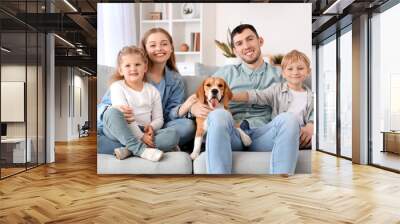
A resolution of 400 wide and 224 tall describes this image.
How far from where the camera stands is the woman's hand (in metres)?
5.61

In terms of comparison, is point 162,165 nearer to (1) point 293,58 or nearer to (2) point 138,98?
(2) point 138,98

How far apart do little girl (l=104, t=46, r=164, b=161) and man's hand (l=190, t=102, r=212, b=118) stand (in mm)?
441

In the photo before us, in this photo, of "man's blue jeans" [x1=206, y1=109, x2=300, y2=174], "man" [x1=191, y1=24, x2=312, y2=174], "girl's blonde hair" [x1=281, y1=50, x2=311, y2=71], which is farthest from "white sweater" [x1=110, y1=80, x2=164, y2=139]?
"girl's blonde hair" [x1=281, y1=50, x2=311, y2=71]

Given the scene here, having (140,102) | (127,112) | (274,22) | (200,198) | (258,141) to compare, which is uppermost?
(274,22)

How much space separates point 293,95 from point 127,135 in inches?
90.8

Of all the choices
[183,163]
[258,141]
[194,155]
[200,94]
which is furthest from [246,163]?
[200,94]

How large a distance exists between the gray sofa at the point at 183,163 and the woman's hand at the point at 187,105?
0.09m

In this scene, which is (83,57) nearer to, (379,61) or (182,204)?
(379,61)

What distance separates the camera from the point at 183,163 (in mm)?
5586

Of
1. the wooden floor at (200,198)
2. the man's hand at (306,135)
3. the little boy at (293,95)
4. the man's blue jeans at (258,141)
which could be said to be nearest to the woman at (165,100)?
the man's blue jeans at (258,141)

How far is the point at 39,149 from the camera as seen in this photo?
7.11 metres

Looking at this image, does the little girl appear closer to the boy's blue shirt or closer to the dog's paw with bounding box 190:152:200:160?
the boy's blue shirt

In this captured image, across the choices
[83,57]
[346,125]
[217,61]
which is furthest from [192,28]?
[83,57]

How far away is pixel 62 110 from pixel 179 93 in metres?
10.0
